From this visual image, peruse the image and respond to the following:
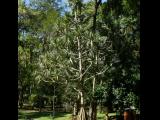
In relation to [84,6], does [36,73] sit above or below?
below

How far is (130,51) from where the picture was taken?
25656mm

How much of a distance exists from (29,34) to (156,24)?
30.8 meters

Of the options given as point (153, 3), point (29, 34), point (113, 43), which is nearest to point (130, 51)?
point (113, 43)

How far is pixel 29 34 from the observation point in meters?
32.1

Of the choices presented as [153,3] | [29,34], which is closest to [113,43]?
[29,34]

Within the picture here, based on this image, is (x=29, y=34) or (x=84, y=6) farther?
(x=29, y=34)
